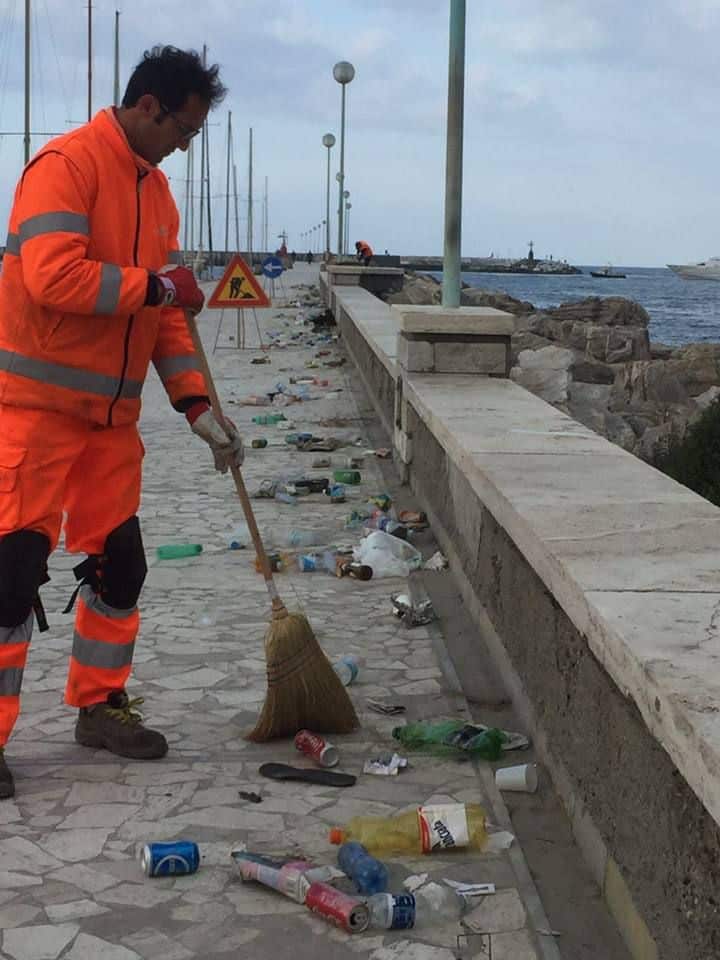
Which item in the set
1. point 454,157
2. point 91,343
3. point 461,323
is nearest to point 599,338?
point 454,157

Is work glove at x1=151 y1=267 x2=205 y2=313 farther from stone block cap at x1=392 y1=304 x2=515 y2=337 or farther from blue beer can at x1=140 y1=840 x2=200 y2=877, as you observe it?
stone block cap at x1=392 y1=304 x2=515 y2=337

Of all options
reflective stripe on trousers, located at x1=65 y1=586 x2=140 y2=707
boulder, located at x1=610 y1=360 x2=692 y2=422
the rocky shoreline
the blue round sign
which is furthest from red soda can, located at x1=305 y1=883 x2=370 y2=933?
the blue round sign

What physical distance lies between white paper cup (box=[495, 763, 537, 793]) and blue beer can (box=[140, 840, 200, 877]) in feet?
3.68

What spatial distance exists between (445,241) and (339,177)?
23.9 metres

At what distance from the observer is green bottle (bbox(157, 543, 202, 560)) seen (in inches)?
304

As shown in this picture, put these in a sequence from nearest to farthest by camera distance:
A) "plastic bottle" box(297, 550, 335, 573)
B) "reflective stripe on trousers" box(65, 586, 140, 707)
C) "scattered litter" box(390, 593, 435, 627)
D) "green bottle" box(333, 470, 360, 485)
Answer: "reflective stripe on trousers" box(65, 586, 140, 707), "scattered litter" box(390, 593, 435, 627), "plastic bottle" box(297, 550, 335, 573), "green bottle" box(333, 470, 360, 485)

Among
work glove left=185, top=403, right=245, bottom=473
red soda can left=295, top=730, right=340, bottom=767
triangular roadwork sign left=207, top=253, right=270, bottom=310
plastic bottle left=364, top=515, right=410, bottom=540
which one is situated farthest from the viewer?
triangular roadwork sign left=207, top=253, right=270, bottom=310

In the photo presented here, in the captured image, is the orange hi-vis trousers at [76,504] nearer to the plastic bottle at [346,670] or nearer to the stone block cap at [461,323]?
the plastic bottle at [346,670]

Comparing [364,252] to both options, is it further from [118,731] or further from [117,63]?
[118,731]

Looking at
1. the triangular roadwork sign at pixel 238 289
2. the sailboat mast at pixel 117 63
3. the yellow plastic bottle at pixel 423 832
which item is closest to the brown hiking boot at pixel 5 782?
the yellow plastic bottle at pixel 423 832

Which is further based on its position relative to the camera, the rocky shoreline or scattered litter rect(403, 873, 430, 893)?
the rocky shoreline

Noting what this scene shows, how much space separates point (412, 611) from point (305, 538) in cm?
187

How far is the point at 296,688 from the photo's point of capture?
4.73 metres

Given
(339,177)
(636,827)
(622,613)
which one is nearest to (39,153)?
(622,613)
